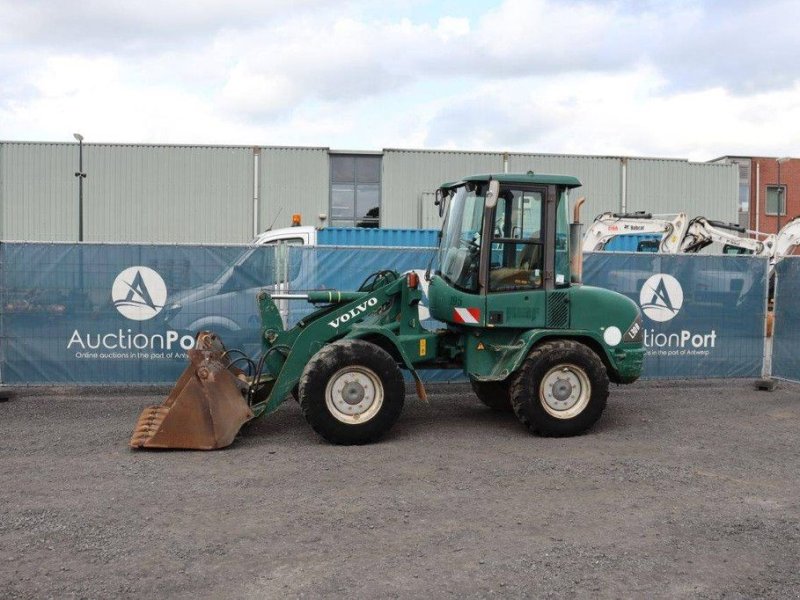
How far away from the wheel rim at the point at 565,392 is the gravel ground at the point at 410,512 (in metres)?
0.31

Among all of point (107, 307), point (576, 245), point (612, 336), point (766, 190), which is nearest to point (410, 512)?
point (612, 336)

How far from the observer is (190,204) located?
3372cm

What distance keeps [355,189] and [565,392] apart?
89.8 ft

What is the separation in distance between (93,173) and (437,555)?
32.4 meters

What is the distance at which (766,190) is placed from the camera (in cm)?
5153

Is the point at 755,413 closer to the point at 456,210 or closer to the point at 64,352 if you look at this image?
the point at 456,210

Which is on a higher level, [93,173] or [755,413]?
[93,173]

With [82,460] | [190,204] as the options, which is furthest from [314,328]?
[190,204]

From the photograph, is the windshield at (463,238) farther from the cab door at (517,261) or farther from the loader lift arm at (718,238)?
the loader lift arm at (718,238)

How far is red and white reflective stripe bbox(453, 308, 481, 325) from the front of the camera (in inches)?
314

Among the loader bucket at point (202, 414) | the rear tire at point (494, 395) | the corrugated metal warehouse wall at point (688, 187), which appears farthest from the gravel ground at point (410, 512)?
the corrugated metal warehouse wall at point (688, 187)

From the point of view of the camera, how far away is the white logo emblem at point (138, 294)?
399 inches

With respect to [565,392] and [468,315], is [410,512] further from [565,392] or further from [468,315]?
[565,392]

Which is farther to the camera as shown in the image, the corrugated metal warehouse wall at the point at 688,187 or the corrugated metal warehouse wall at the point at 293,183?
the corrugated metal warehouse wall at the point at 688,187
